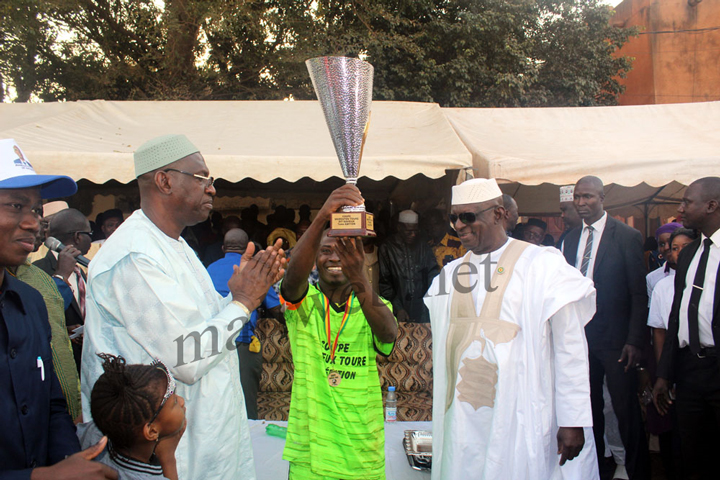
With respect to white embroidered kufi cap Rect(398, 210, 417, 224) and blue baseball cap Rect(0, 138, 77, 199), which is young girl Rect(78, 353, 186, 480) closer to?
blue baseball cap Rect(0, 138, 77, 199)

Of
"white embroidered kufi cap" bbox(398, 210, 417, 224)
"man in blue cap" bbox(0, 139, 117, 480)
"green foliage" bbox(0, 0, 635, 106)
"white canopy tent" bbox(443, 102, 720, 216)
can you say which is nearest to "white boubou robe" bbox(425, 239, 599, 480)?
"man in blue cap" bbox(0, 139, 117, 480)

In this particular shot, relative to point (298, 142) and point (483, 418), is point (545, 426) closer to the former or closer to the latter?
point (483, 418)

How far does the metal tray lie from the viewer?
11.9 feet

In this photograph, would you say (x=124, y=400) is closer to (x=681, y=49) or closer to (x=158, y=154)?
(x=158, y=154)

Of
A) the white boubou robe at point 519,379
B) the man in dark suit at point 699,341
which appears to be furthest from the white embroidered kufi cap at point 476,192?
the man in dark suit at point 699,341

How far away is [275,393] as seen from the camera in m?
6.25

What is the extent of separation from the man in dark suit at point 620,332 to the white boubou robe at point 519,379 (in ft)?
4.51

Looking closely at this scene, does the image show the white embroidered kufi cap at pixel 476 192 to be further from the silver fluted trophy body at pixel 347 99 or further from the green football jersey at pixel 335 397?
the green football jersey at pixel 335 397

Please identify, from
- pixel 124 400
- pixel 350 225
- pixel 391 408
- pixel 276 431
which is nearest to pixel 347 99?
pixel 350 225

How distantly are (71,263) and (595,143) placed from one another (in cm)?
621

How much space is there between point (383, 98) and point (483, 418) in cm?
1125

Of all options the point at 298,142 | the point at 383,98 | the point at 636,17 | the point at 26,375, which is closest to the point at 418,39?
the point at 383,98

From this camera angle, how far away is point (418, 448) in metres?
3.81

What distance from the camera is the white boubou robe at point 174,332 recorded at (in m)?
1.87
